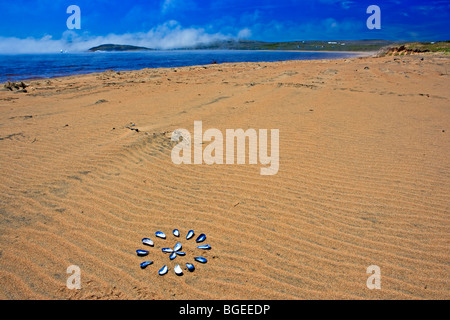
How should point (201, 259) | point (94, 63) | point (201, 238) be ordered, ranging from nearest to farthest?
point (201, 259)
point (201, 238)
point (94, 63)

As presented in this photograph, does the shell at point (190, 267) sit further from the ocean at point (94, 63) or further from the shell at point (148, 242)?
the ocean at point (94, 63)

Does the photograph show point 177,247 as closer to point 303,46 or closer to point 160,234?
point 160,234

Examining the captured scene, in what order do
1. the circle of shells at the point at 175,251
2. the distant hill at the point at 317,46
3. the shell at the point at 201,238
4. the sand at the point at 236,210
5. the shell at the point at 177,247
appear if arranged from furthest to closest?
the distant hill at the point at 317,46 → the shell at the point at 201,238 → the shell at the point at 177,247 → the circle of shells at the point at 175,251 → the sand at the point at 236,210

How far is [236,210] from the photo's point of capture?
3.20m

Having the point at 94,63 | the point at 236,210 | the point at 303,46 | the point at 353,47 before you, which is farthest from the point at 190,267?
the point at 303,46

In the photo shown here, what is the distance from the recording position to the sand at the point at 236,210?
2275 millimetres

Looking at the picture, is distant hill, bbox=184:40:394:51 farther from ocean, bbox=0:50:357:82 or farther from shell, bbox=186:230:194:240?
shell, bbox=186:230:194:240

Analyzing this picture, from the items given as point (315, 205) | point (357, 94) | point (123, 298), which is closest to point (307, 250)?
point (315, 205)

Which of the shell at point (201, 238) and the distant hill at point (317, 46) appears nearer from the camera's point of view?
the shell at point (201, 238)

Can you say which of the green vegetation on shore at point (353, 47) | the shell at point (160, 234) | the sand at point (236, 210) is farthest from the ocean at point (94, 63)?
the shell at point (160, 234)

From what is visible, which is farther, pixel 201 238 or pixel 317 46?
pixel 317 46

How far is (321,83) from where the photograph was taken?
1182cm

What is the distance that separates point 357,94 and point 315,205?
7.76 m
